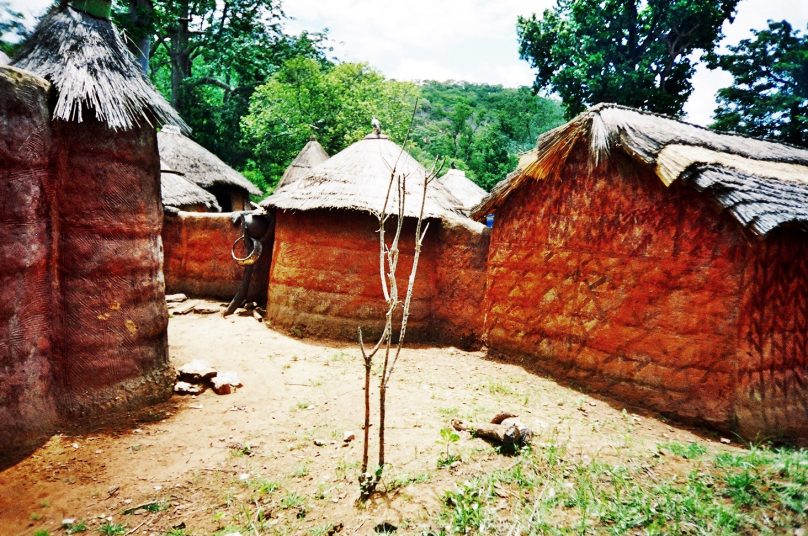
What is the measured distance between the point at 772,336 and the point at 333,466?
428 cm

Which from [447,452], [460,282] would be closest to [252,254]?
[460,282]

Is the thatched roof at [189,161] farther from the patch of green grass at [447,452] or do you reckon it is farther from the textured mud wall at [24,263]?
the patch of green grass at [447,452]

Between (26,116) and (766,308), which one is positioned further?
(766,308)

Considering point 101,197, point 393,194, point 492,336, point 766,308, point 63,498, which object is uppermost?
point 393,194

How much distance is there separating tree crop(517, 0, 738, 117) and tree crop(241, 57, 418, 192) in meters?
8.14

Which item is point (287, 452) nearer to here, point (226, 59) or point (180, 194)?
point (180, 194)

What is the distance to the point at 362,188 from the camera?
7371 millimetres

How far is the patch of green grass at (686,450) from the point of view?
11.3 ft

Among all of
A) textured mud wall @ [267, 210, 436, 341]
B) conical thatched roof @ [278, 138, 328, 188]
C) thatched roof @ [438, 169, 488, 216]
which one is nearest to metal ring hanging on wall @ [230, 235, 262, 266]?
textured mud wall @ [267, 210, 436, 341]

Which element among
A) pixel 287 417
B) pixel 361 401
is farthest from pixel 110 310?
pixel 361 401

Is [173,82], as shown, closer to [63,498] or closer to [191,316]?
[191,316]

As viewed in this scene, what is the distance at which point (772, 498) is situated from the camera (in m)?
2.54

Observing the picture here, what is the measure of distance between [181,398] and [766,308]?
5971 millimetres

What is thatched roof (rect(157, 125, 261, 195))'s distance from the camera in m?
15.6
